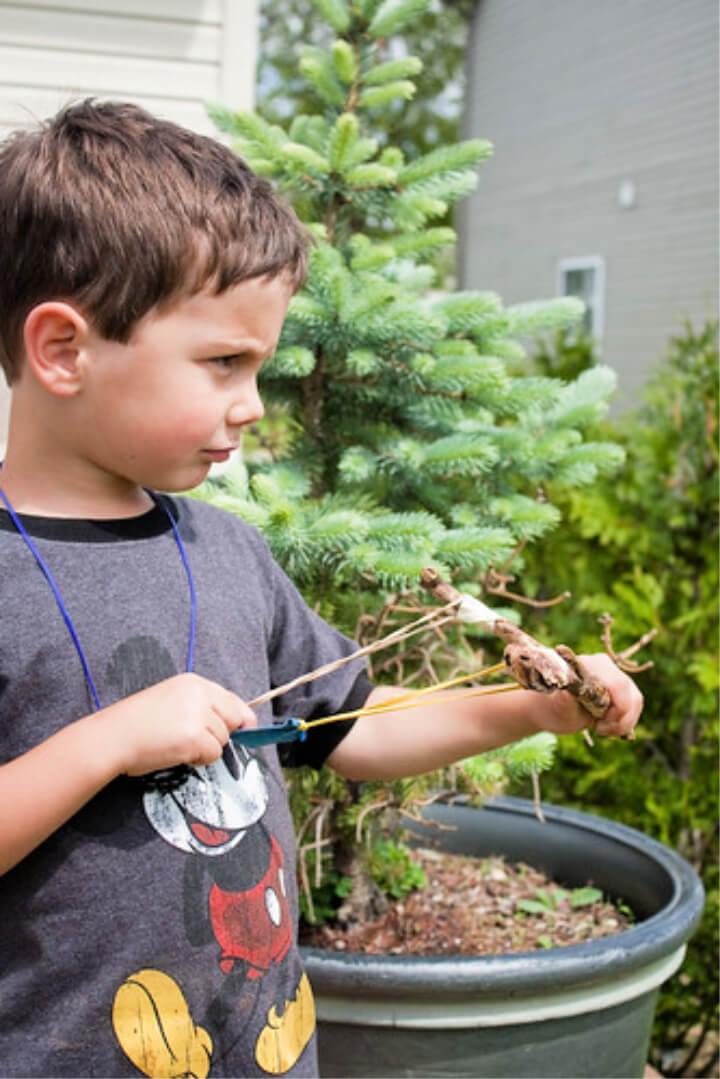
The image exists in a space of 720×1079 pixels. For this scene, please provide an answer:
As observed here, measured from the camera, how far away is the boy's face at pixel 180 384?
51.7 inches

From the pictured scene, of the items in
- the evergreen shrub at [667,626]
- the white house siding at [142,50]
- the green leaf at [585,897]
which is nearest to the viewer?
the green leaf at [585,897]

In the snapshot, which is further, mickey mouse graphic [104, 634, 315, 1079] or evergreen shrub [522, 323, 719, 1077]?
evergreen shrub [522, 323, 719, 1077]

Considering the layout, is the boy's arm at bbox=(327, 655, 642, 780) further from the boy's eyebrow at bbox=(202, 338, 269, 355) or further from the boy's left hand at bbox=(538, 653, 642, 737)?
the boy's eyebrow at bbox=(202, 338, 269, 355)

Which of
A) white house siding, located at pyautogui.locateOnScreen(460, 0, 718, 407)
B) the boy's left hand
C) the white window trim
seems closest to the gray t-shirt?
the boy's left hand

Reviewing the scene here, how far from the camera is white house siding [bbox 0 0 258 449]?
3.22 metres

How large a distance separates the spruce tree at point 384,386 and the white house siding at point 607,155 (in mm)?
5421

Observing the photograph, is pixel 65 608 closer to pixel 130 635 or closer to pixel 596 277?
pixel 130 635

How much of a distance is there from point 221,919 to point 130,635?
1.05ft

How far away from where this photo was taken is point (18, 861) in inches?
49.1

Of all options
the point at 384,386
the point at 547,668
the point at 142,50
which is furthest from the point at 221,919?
the point at 142,50

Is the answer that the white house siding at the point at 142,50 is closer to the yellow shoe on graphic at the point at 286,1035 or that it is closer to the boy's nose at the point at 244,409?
the boy's nose at the point at 244,409

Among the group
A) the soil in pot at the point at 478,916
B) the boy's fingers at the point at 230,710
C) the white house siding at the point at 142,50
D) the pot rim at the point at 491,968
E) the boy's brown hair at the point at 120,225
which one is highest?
the white house siding at the point at 142,50

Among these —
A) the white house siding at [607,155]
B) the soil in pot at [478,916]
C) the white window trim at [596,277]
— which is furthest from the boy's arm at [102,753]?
the white window trim at [596,277]

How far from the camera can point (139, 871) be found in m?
1.30
